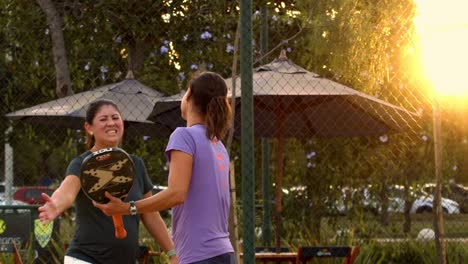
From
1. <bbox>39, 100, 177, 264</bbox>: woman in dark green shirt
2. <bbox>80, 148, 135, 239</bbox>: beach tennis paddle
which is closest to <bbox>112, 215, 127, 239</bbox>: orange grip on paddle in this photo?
<bbox>39, 100, 177, 264</bbox>: woman in dark green shirt

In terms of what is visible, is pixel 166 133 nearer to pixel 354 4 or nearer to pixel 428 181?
pixel 354 4

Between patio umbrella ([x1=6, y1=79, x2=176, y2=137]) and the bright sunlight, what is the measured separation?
9.80 feet

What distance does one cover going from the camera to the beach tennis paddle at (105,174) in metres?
3.92

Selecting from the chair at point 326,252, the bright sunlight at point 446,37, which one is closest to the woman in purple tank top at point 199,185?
the chair at point 326,252

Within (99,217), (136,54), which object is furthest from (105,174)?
(136,54)

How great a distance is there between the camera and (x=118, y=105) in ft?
34.7

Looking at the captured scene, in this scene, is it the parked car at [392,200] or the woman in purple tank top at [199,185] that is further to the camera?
the parked car at [392,200]

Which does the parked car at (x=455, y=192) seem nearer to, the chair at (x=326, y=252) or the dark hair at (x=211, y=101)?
the chair at (x=326, y=252)

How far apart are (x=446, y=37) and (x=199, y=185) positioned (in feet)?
15.7

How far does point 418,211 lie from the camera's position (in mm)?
18984

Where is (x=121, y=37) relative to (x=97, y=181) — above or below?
above

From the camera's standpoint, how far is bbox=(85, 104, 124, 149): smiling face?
477 centimetres

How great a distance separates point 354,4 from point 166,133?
9.11ft

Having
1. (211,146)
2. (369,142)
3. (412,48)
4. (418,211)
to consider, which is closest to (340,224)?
(369,142)
